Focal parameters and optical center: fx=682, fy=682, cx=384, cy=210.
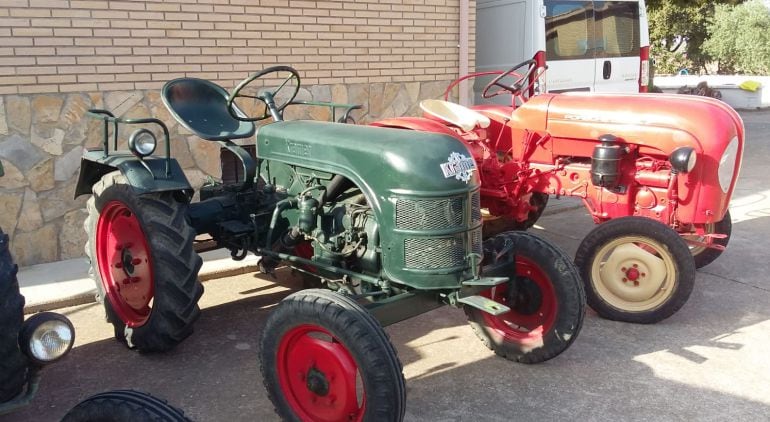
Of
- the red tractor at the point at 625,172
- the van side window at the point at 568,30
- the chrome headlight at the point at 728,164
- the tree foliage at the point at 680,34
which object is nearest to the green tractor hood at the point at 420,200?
the red tractor at the point at 625,172

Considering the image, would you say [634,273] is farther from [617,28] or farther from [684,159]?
[617,28]

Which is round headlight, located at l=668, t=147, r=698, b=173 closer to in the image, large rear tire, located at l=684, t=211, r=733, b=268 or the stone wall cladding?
large rear tire, located at l=684, t=211, r=733, b=268

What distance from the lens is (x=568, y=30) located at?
756 cm

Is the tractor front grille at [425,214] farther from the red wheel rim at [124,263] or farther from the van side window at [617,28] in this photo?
the van side window at [617,28]

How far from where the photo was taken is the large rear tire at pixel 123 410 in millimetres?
1760

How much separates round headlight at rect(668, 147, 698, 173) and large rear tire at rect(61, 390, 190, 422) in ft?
10.9

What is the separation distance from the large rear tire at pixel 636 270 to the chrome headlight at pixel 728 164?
0.62 m

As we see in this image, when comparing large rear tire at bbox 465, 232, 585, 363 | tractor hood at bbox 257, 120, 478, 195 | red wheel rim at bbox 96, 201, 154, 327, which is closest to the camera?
tractor hood at bbox 257, 120, 478, 195

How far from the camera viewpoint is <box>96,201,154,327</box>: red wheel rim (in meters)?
3.84

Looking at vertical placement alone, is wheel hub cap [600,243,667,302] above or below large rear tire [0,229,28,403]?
below

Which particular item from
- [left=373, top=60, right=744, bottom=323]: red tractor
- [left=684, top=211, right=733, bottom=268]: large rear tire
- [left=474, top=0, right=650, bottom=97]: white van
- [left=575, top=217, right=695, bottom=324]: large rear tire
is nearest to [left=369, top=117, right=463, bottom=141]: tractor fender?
[left=373, top=60, right=744, bottom=323]: red tractor

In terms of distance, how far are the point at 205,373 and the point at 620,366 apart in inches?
84.8

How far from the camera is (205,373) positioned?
3.53 metres

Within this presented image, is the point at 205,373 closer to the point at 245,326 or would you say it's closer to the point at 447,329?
the point at 245,326
